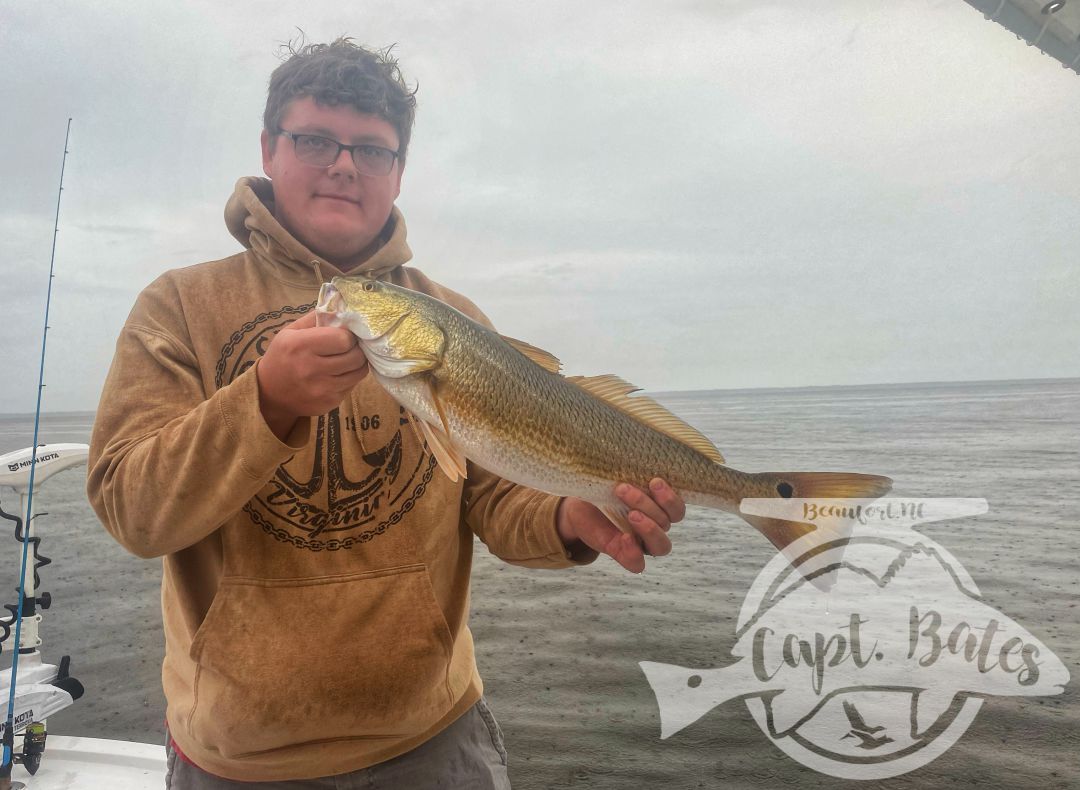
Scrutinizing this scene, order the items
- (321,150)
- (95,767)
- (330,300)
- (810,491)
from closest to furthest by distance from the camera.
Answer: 1. (330,300)
2. (810,491)
3. (321,150)
4. (95,767)

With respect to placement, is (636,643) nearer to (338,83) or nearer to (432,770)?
(432,770)

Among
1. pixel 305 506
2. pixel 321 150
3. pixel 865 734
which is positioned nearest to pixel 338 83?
pixel 321 150

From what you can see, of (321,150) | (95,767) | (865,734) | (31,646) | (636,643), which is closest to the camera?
(321,150)

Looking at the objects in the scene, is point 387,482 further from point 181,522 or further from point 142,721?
point 142,721

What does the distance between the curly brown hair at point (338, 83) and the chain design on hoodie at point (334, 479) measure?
0.84 m

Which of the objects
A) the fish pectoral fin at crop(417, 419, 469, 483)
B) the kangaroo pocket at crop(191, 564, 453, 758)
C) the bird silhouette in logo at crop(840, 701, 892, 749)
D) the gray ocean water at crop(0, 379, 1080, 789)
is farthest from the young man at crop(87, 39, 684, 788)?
the bird silhouette in logo at crop(840, 701, 892, 749)

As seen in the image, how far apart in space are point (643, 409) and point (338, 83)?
174cm

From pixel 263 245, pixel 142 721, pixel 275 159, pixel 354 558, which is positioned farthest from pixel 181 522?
pixel 142 721

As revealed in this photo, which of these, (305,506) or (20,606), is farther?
(20,606)

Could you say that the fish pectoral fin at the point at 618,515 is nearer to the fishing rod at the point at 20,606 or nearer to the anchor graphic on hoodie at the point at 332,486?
the anchor graphic on hoodie at the point at 332,486

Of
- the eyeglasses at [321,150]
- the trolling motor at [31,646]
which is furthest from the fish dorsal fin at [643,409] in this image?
the trolling motor at [31,646]

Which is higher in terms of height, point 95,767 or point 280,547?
point 280,547

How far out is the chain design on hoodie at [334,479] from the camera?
92.4 inches

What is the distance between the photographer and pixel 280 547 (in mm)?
2320
